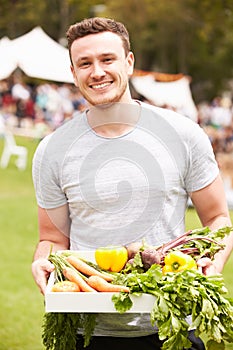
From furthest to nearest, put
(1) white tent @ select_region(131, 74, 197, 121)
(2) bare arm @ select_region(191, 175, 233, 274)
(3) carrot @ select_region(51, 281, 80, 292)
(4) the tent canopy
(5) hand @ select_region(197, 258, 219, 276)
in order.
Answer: (1) white tent @ select_region(131, 74, 197, 121), (4) the tent canopy, (2) bare arm @ select_region(191, 175, 233, 274), (5) hand @ select_region(197, 258, 219, 276), (3) carrot @ select_region(51, 281, 80, 292)

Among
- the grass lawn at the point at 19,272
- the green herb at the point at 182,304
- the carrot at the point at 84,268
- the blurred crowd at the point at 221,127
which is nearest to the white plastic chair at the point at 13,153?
the grass lawn at the point at 19,272

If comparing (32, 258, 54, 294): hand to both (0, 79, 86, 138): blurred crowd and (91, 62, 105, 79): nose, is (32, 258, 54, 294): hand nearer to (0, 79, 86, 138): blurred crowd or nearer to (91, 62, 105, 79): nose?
(91, 62, 105, 79): nose

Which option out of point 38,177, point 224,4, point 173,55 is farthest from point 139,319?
point 173,55

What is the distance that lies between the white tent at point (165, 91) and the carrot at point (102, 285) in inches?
621

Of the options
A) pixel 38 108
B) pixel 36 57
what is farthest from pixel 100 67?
pixel 38 108

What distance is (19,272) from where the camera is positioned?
396 inches

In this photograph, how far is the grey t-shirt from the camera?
10.2 feet

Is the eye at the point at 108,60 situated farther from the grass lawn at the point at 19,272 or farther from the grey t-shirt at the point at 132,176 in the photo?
the grass lawn at the point at 19,272

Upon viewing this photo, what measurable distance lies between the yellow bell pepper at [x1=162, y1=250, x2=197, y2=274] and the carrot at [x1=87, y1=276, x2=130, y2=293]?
21 centimetres

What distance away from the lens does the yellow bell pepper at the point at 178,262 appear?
2.80 m

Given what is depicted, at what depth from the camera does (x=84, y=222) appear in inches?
126

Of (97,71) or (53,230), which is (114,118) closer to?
(97,71)

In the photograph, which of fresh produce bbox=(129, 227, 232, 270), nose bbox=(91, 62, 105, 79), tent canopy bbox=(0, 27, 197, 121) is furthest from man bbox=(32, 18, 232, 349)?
tent canopy bbox=(0, 27, 197, 121)

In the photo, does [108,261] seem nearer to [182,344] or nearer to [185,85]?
[182,344]
